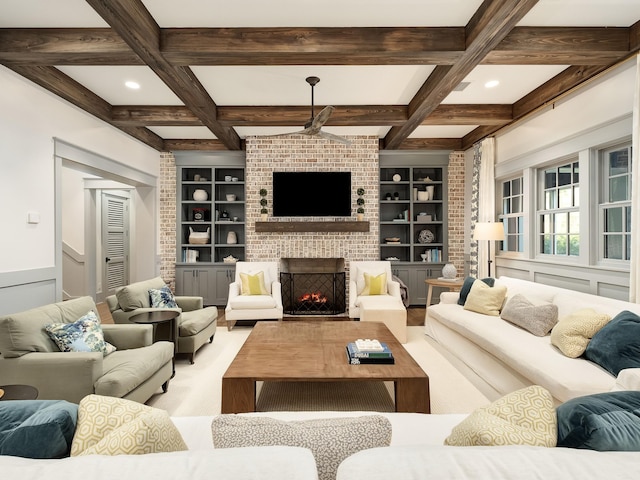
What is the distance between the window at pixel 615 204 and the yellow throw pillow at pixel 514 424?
309 cm

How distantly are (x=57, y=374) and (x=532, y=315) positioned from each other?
11.8 ft

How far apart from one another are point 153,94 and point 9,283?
Answer: 251 cm

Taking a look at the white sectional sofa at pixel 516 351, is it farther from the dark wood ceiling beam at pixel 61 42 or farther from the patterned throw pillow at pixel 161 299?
the dark wood ceiling beam at pixel 61 42

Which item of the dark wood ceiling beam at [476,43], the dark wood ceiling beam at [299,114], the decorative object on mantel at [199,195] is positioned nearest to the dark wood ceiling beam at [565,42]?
the dark wood ceiling beam at [476,43]

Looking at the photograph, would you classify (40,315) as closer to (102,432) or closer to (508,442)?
(102,432)

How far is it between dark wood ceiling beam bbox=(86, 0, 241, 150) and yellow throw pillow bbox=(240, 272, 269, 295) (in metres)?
2.34

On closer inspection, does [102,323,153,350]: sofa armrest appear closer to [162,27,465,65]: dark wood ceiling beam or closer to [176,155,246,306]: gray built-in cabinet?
[162,27,465,65]: dark wood ceiling beam

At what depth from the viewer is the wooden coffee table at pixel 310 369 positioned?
2.25m

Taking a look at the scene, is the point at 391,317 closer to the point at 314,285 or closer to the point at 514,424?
the point at 314,285

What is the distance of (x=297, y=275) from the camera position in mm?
6168

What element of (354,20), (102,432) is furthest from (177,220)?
(102,432)

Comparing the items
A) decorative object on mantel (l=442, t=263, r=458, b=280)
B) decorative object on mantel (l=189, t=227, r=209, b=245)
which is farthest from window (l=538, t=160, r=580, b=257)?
decorative object on mantel (l=189, t=227, r=209, b=245)

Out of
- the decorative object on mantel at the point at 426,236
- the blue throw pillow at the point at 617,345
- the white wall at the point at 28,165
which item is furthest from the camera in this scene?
the decorative object on mantel at the point at 426,236

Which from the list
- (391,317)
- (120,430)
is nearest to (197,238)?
(391,317)
